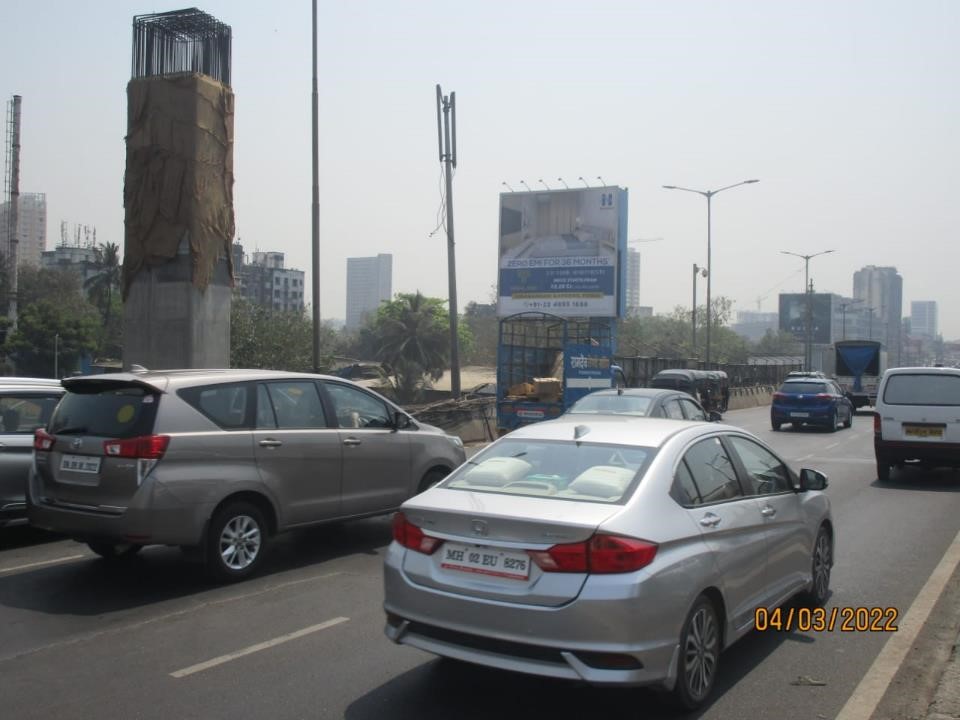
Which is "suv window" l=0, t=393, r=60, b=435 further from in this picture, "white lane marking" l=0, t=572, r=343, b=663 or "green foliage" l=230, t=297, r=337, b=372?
"green foliage" l=230, t=297, r=337, b=372

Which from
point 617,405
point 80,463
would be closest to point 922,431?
point 617,405

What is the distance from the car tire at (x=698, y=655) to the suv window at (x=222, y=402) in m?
4.36

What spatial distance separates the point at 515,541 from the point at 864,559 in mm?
5415

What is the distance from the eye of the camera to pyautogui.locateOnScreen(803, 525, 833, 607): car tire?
6.45 m

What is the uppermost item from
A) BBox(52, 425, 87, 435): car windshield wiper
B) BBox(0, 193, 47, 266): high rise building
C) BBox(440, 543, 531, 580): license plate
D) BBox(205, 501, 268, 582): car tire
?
BBox(0, 193, 47, 266): high rise building

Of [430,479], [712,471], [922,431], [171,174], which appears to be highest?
[171,174]

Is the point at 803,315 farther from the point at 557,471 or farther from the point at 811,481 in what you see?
the point at 557,471

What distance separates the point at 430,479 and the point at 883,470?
8.72 m

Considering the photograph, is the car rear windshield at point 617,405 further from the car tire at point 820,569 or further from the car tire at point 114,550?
the car tire at point 114,550

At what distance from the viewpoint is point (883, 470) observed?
48.0 ft

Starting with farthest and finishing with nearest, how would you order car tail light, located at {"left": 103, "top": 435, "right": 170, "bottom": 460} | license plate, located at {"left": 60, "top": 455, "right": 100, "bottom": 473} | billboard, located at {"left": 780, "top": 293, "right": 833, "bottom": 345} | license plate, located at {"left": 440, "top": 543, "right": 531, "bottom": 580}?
1. billboard, located at {"left": 780, "top": 293, "right": 833, "bottom": 345}
2. license plate, located at {"left": 60, "top": 455, "right": 100, "bottom": 473}
3. car tail light, located at {"left": 103, "top": 435, "right": 170, "bottom": 460}
4. license plate, located at {"left": 440, "top": 543, "right": 531, "bottom": 580}

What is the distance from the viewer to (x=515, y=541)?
4.43 m

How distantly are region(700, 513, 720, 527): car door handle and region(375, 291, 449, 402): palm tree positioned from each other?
5919 cm

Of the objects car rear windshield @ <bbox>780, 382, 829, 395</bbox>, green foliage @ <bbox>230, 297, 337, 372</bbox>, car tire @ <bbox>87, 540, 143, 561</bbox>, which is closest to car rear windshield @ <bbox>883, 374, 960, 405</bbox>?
car tire @ <bbox>87, 540, 143, 561</bbox>
